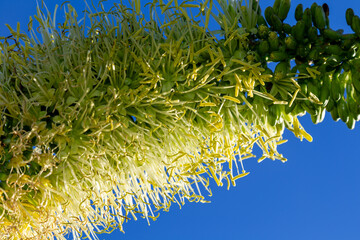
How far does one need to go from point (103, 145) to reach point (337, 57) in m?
0.72

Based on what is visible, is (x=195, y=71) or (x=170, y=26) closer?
(x=195, y=71)

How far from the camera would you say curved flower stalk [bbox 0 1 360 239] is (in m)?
1.51

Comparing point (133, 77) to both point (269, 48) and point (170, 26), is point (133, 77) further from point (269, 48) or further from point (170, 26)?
point (269, 48)

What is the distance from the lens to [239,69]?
154cm

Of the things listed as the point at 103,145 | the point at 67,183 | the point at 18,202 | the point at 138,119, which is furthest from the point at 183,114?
the point at 18,202

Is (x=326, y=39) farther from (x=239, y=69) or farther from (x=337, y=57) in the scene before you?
(x=239, y=69)

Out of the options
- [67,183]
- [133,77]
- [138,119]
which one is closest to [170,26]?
[133,77]

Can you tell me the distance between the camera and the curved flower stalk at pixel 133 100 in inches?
59.5

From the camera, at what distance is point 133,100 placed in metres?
1.52

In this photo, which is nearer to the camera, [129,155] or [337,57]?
[337,57]

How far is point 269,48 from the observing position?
60.9 inches

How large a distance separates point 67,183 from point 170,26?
0.58 m

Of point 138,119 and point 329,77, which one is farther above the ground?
point 138,119

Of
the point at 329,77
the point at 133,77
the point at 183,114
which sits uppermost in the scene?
the point at 133,77
